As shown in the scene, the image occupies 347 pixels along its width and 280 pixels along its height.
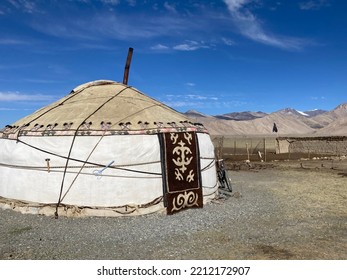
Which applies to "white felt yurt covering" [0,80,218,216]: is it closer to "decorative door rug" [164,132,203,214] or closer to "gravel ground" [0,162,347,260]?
A: "decorative door rug" [164,132,203,214]

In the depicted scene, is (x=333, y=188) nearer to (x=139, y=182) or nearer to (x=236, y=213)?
(x=236, y=213)

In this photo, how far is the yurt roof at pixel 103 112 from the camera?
8.87m

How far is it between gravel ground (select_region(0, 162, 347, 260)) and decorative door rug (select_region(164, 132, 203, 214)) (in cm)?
31

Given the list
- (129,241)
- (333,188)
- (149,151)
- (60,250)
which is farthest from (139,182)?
(333,188)

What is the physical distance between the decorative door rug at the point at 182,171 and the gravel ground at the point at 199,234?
307mm

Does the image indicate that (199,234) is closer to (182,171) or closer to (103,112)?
(182,171)

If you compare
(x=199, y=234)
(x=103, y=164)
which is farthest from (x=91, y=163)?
(x=199, y=234)

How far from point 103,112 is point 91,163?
4.92 feet

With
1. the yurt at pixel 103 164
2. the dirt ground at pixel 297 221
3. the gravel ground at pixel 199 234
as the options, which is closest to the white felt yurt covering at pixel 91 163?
the yurt at pixel 103 164

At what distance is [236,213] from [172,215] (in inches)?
58.1

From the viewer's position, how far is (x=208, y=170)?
390 inches

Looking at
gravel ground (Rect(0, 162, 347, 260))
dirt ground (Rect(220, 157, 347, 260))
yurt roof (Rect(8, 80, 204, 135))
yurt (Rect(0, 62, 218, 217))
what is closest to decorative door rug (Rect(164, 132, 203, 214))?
yurt (Rect(0, 62, 218, 217))

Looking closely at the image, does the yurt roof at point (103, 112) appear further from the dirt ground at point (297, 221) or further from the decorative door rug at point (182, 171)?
the dirt ground at point (297, 221)

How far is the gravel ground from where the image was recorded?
606 centimetres
